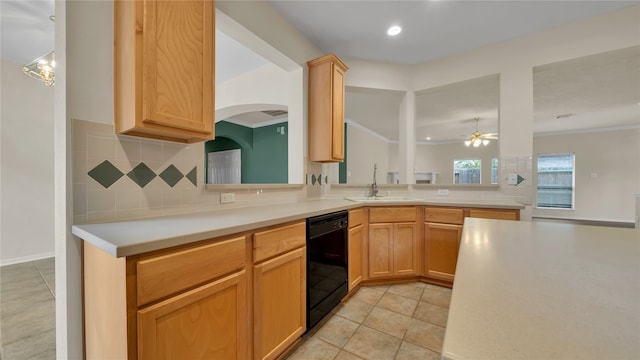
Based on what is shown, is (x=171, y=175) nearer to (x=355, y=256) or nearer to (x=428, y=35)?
(x=355, y=256)

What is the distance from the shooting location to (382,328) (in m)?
1.82

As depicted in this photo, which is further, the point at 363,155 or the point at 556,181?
the point at 556,181

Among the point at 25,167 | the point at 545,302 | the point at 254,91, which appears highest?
the point at 254,91

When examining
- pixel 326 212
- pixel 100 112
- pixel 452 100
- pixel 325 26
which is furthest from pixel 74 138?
pixel 452 100

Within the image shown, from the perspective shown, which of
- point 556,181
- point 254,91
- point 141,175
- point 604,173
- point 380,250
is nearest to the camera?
point 141,175

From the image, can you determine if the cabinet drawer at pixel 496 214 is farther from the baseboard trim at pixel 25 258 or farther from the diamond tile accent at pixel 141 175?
the baseboard trim at pixel 25 258

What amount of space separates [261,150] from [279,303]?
16.0 feet

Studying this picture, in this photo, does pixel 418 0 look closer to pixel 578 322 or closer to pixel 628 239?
pixel 628 239

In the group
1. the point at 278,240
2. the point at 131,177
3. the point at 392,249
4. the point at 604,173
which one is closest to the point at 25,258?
the point at 131,177

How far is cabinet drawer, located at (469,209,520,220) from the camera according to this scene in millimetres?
2221

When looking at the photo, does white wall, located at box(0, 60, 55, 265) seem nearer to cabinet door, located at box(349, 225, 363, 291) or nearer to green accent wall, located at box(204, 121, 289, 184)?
green accent wall, located at box(204, 121, 289, 184)

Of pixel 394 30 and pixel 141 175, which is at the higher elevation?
pixel 394 30

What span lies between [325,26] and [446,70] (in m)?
1.66

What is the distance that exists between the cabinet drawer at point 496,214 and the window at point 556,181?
7192mm
